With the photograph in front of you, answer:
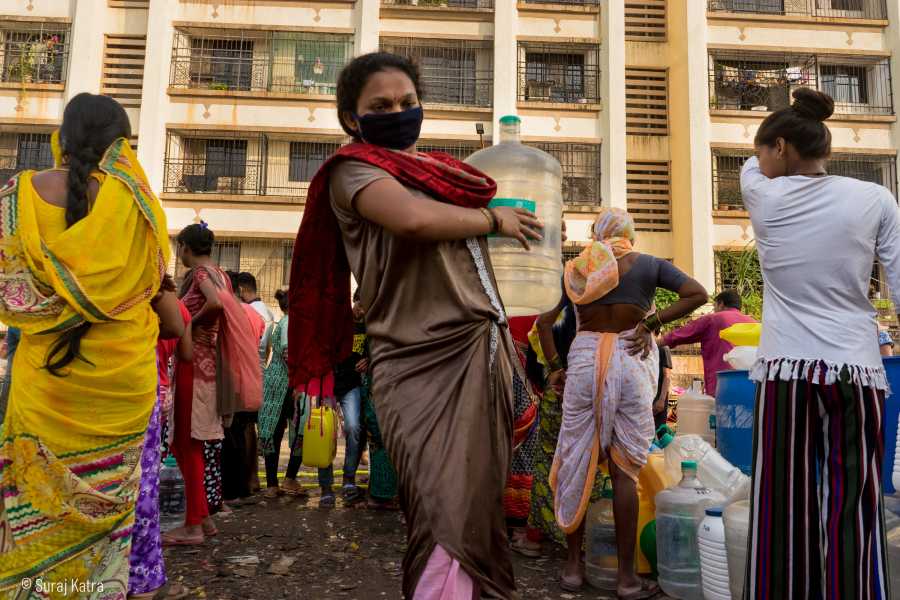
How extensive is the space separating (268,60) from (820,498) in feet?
64.5

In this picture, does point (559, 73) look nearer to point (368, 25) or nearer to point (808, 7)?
point (368, 25)

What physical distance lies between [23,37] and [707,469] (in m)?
22.2

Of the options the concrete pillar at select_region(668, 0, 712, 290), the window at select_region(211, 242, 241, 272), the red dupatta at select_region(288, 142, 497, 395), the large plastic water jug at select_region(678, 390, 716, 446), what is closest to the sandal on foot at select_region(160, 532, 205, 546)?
the red dupatta at select_region(288, 142, 497, 395)

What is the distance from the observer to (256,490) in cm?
593

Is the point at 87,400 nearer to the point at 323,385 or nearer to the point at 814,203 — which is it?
the point at 323,385

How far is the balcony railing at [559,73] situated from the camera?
1922 centimetres

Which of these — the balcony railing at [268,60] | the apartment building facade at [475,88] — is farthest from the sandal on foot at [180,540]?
the balcony railing at [268,60]

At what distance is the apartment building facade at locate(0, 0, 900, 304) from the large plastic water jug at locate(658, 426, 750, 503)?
14.8m

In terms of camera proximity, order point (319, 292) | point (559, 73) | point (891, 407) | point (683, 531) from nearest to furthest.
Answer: point (319, 292)
point (891, 407)
point (683, 531)
point (559, 73)

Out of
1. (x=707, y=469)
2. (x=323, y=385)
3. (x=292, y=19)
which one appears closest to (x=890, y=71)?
(x=292, y=19)

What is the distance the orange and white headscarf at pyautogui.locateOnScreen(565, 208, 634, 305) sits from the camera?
357 centimetres

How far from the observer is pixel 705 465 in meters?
3.71

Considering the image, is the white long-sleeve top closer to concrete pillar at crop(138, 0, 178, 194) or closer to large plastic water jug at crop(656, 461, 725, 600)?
large plastic water jug at crop(656, 461, 725, 600)

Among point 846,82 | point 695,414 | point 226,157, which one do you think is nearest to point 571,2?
point 846,82
